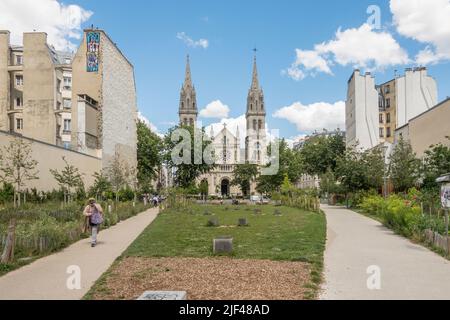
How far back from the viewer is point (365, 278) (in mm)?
9555

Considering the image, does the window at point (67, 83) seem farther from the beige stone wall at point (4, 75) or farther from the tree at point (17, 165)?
the tree at point (17, 165)

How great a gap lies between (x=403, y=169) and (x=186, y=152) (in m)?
40.7

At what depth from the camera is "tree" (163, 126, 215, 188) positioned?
69062 millimetres

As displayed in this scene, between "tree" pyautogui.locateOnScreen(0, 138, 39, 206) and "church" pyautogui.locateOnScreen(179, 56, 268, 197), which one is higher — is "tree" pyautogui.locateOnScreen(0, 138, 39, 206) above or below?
below

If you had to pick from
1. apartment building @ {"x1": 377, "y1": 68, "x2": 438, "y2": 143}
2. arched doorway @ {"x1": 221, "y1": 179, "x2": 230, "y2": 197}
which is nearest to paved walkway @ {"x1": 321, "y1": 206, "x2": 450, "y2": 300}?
apartment building @ {"x1": 377, "y1": 68, "x2": 438, "y2": 143}

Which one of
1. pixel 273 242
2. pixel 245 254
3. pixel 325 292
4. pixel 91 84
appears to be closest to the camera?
pixel 325 292

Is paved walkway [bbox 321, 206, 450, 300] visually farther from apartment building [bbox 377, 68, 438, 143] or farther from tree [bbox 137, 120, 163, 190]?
tree [bbox 137, 120, 163, 190]

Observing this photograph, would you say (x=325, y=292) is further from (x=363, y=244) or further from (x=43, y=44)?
(x=43, y=44)

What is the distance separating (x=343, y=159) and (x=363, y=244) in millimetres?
28703

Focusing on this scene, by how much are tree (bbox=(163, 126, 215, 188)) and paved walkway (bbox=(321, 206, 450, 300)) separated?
52926mm

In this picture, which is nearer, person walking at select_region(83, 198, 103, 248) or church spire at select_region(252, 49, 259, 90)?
person walking at select_region(83, 198, 103, 248)

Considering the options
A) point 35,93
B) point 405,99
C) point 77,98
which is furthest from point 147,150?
point 405,99
